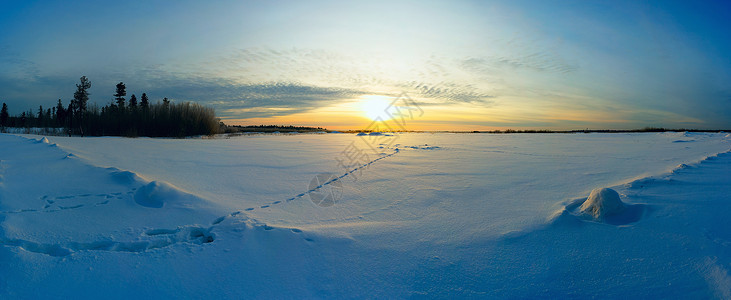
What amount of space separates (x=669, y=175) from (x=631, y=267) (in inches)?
99.4

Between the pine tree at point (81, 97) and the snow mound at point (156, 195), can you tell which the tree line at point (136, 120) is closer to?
the pine tree at point (81, 97)

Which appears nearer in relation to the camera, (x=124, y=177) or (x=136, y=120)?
(x=124, y=177)

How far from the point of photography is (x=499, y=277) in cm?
151

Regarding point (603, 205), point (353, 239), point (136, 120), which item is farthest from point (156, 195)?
point (136, 120)

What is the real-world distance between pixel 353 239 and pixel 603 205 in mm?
1648

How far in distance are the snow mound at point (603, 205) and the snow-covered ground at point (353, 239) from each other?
0.03 m

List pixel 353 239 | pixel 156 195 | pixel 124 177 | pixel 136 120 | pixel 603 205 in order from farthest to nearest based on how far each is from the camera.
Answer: pixel 136 120
pixel 124 177
pixel 156 195
pixel 603 205
pixel 353 239

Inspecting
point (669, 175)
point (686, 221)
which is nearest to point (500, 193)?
point (686, 221)

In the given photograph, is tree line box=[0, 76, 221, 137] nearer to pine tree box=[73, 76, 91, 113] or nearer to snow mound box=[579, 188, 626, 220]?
pine tree box=[73, 76, 91, 113]

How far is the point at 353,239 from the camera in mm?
1923

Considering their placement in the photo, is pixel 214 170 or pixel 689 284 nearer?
pixel 689 284

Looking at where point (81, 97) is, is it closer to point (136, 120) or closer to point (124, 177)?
point (136, 120)

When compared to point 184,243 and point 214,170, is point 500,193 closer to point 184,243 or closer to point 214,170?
point 184,243

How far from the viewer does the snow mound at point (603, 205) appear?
2016mm
